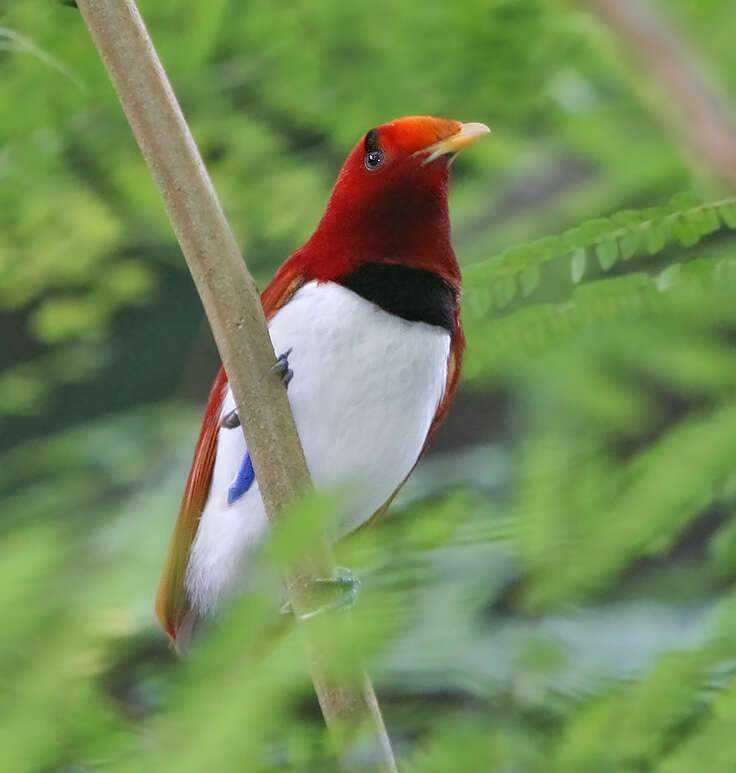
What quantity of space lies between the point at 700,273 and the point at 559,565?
0.54 feet

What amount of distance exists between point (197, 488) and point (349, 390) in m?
0.15

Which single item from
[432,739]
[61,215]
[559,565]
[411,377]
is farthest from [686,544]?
[432,739]

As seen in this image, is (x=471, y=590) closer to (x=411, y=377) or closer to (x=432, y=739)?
(x=432, y=739)

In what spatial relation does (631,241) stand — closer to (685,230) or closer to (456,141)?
(685,230)

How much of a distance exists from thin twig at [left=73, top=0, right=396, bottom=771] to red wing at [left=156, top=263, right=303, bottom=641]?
37 centimetres

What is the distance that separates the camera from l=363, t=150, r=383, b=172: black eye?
101cm

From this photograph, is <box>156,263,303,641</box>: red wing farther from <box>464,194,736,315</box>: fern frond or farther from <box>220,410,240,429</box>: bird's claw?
<box>464,194,736,315</box>: fern frond

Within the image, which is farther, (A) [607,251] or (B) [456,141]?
(B) [456,141]

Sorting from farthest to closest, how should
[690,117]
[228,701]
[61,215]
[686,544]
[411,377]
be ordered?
[686,544], [61,215], [411,377], [690,117], [228,701]

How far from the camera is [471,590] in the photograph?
0.54m

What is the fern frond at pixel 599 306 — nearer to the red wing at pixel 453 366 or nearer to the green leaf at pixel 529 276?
the green leaf at pixel 529 276

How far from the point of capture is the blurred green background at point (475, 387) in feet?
1.01

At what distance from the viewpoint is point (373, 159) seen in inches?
40.0

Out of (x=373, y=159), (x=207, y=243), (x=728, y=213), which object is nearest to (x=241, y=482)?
(x=373, y=159)
